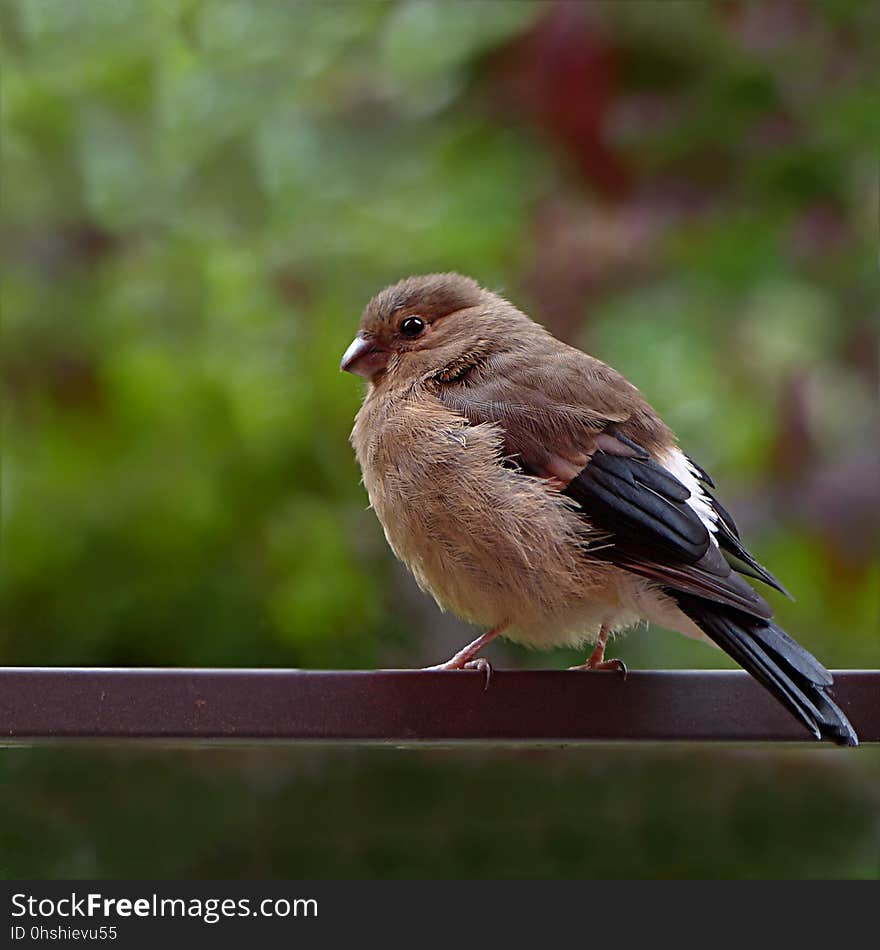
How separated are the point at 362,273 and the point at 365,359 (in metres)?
0.53

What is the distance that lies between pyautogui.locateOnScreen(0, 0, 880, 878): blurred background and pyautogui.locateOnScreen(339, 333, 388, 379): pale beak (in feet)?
0.75

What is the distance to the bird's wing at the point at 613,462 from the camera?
2570mm

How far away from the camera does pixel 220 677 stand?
2.16m

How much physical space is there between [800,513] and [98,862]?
2123 mm

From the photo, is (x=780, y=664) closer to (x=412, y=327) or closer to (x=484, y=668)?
(x=484, y=668)

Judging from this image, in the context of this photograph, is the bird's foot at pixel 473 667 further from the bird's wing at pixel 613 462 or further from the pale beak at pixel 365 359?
the pale beak at pixel 365 359

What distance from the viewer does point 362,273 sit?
3811 mm

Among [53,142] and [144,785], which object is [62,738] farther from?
[53,142]

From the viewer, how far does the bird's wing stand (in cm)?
257

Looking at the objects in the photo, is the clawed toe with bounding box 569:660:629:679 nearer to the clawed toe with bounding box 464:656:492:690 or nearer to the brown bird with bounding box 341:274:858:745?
the brown bird with bounding box 341:274:858:745

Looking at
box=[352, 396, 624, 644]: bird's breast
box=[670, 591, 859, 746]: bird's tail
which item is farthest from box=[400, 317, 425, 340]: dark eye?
box=[670, 591, 859, 746]: bird's tail

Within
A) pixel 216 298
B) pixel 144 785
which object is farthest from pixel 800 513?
pixel 144 785

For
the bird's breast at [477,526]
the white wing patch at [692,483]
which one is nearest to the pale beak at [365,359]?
the bird's breast at [477,526]

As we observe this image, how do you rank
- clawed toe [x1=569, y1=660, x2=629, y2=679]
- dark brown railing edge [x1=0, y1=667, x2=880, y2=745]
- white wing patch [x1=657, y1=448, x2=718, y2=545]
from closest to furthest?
dark brown railing edge [x1=0, y1=667, x2=880, y2=745] → clawed toe [x1=569, y1=660, x2=629, y2=679] → white wing patch [x1=657, y1=448, x2=718, y2=545]
